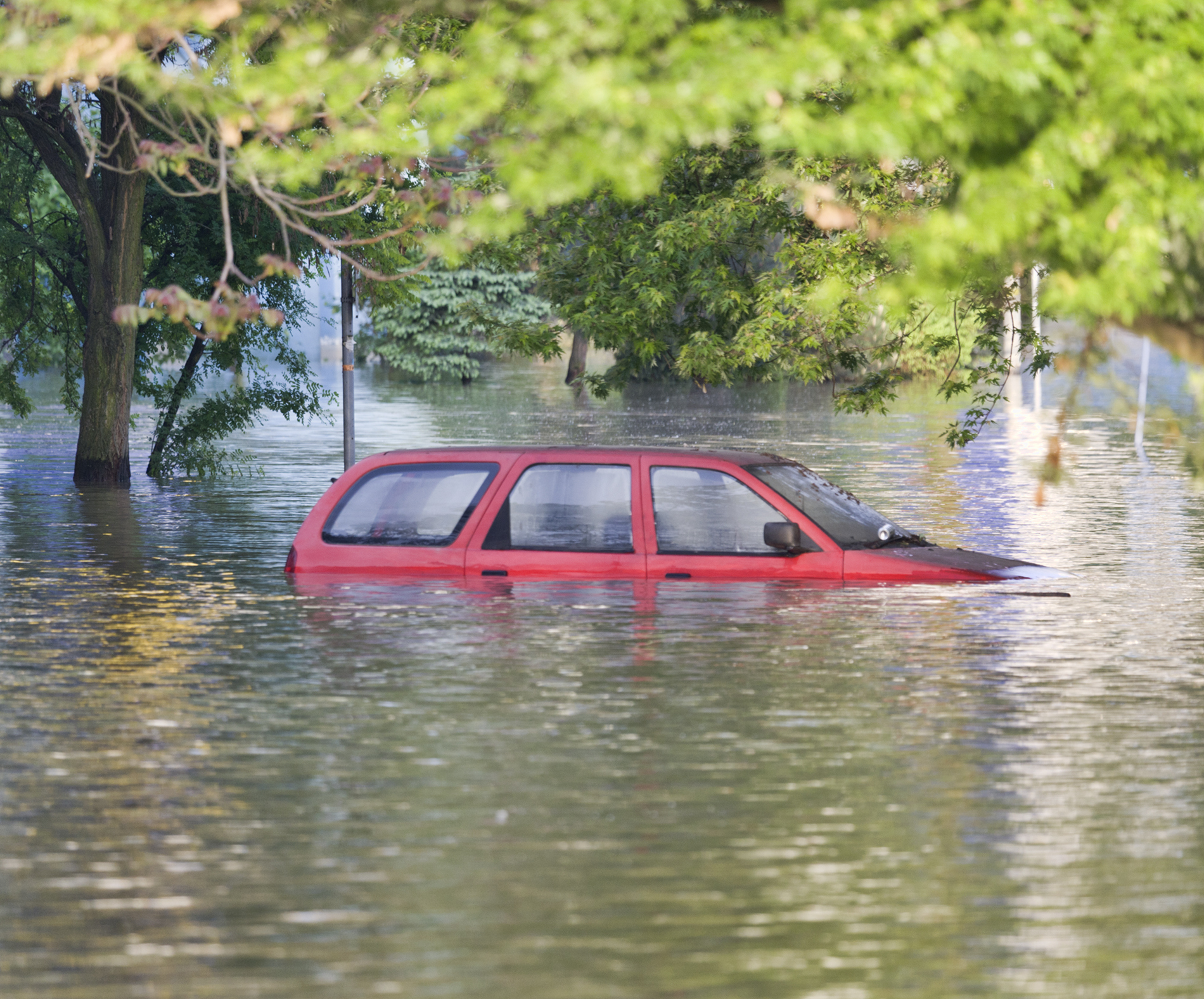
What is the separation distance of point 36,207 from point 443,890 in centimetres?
3057

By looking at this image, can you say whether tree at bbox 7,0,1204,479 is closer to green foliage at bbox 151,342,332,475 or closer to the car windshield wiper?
the car windshield wiper

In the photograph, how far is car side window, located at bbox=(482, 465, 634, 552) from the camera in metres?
14.6

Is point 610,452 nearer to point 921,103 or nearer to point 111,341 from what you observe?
point 921,103

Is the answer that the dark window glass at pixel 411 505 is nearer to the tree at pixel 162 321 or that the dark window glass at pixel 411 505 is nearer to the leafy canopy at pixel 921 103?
the leafy canopy at pixel 921 103

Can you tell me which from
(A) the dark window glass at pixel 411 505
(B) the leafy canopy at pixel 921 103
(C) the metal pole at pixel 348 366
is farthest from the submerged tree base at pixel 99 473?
(B) the leafy canopy at pixel 921 103

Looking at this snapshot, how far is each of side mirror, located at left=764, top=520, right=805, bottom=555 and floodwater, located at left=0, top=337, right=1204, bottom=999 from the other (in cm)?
41

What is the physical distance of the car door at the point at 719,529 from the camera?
14320 millimetres

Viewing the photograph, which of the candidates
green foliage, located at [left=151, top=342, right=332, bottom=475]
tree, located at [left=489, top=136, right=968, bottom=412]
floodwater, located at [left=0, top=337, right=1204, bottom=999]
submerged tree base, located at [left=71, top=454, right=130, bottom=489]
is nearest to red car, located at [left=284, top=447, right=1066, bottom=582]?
floodwater, located at [left=0, top=337, right=1204, bottom=999]

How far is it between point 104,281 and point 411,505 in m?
17.8

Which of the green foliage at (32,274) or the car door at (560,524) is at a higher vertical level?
the green foliage at (32,274)

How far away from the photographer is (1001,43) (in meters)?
8.41

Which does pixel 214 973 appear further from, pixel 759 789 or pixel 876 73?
pixel 876 73

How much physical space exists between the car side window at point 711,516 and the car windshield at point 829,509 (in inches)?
7.3

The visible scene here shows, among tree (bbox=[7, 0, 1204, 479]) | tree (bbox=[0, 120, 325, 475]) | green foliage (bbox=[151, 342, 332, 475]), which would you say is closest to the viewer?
tree (bbox=[7, 0, 1204, 479])
